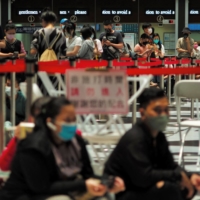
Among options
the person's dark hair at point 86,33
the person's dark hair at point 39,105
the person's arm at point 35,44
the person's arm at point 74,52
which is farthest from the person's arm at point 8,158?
the person's dark hair at point 86,33

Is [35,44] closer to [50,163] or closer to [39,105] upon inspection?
[39,105]

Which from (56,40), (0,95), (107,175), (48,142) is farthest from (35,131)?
(56,40)

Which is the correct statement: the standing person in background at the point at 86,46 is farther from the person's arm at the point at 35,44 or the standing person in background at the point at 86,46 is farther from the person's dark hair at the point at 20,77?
the person's arm at the point at 35,44

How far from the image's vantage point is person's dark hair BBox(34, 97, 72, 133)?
394 centimetres

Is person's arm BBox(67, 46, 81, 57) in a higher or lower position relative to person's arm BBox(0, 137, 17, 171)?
higher

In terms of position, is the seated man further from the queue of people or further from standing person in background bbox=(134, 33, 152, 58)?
standing person in background bbox=(134, 33, 152, 58)

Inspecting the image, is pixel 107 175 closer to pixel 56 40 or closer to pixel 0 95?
pixel 0 95

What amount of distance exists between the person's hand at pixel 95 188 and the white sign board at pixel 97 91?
75 cm

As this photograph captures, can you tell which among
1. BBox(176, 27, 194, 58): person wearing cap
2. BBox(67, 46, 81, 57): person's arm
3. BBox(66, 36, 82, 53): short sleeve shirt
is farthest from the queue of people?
BBox(176, 27, 194, 58): person wearing cap

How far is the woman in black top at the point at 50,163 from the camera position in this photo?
380 cm

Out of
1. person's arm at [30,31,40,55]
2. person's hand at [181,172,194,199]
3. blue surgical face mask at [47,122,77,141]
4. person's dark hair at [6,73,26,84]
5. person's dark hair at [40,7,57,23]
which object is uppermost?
person's dark hair at [40,7,57,23]

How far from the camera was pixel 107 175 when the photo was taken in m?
4.12

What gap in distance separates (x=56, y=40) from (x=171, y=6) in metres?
16.0

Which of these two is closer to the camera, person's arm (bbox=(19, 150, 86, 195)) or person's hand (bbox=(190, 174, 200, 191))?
person's arm (bbox=(19, 150, 86, 195))
